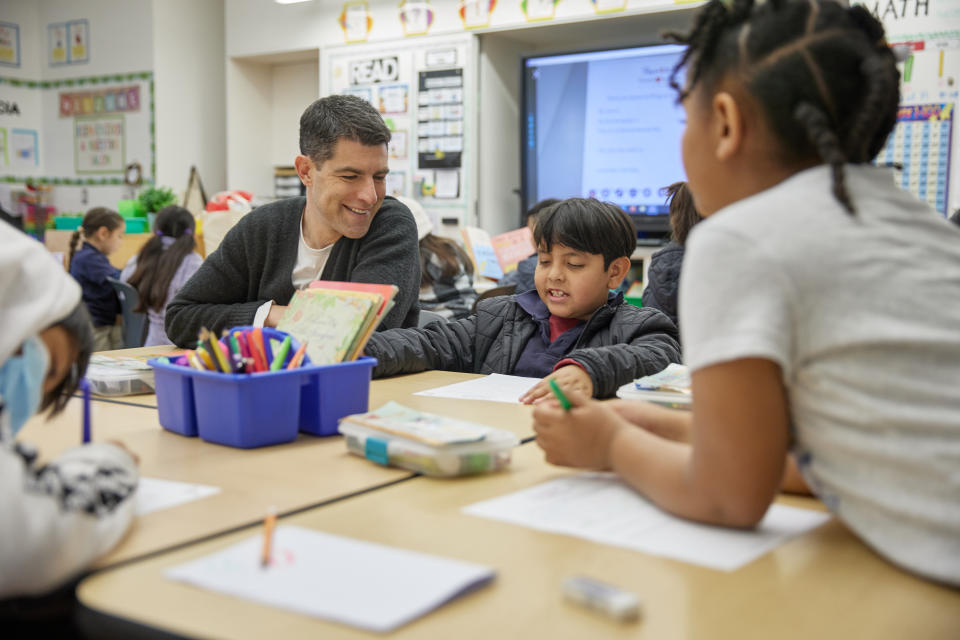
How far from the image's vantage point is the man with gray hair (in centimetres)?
215

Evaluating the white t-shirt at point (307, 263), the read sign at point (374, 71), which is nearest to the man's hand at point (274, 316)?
the white t-shirt at point (307, 263)

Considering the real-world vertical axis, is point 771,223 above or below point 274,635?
above

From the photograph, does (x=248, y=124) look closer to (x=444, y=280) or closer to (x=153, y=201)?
(x=153, y=201)

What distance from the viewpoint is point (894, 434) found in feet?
2.56

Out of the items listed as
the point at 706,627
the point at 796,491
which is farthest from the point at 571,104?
the point at 706,627

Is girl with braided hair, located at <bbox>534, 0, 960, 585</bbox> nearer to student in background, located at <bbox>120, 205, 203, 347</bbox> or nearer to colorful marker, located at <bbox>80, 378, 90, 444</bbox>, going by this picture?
colorful marker, located at <bbox>80, 378, 90, 444</bbox>

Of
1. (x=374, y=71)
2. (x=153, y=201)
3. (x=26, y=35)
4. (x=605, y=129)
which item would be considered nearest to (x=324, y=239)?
(x=605, y=129)

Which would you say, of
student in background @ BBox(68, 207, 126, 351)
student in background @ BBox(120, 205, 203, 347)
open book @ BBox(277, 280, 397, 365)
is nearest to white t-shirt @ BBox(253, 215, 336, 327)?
open book @ BBox(277, 280, 397, 365)

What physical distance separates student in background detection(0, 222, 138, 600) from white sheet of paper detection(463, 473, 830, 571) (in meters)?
0.38

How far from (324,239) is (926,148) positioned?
305 cm

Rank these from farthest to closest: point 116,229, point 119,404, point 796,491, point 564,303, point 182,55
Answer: point 182,55
point 116,229
point 564,303
point 119,404
point 796,491

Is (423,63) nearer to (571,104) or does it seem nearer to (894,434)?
(571,104)

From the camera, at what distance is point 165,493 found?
1.01m

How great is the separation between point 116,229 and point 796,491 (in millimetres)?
4683
